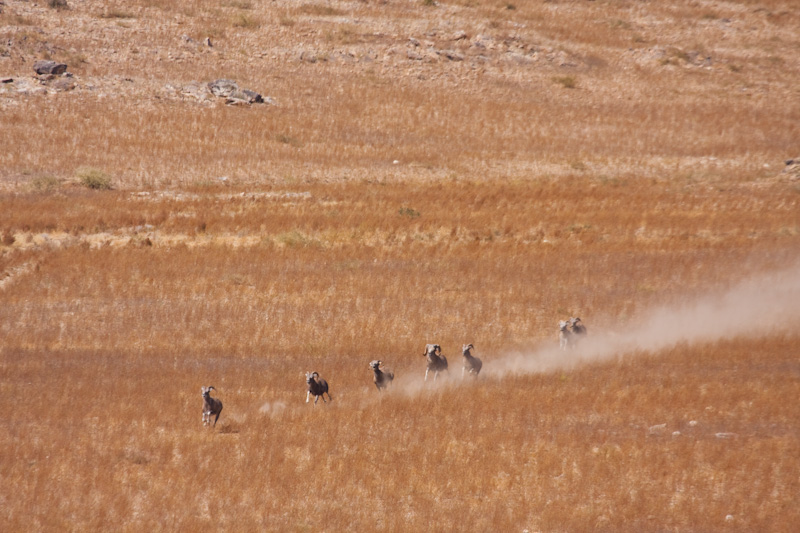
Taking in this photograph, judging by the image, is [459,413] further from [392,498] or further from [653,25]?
[653,25]

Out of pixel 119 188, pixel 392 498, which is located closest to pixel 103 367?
pixel 392 498

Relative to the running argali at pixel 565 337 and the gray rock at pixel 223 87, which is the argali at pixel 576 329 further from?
the gray rock at pixel 223 87

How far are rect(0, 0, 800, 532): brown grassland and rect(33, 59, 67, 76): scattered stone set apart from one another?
2.68ft

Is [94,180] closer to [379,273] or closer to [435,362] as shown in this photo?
[379,273]

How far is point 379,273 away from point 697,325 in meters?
10.8

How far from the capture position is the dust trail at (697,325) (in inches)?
795

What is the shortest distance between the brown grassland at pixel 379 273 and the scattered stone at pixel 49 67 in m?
0.82

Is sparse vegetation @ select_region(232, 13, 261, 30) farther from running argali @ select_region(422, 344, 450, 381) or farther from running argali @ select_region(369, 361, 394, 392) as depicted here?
running argali @ select_region(369, 361, 394, 392)

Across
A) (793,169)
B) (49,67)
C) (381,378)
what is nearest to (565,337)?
(381,378)

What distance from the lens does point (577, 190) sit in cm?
3953

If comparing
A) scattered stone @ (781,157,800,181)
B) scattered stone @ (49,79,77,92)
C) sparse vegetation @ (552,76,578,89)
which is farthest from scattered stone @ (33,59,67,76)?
scattered stone @ (781,157,800,181)

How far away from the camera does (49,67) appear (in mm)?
52875

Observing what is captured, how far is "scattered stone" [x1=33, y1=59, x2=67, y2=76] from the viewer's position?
5284 cm

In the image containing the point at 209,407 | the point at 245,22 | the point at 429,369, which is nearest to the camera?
the point at 209,407
